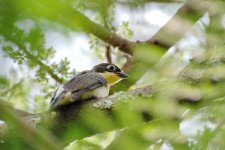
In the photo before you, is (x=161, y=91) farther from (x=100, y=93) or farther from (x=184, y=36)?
(x=100, y=93)

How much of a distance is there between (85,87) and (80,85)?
3 cm

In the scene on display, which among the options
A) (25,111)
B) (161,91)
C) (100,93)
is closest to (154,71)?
(161,91)

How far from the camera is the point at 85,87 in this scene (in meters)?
2.90

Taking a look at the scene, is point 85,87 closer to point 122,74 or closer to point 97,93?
point 97,93

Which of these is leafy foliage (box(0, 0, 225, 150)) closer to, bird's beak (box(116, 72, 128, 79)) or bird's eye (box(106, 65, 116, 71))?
bird's beak (box(116, 72, 128, 79))

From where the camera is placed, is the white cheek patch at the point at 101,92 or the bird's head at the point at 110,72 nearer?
the white cheek patch at the point at 101,92

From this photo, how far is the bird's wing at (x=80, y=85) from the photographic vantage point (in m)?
2.58

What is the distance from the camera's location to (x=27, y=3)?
502 millimetres

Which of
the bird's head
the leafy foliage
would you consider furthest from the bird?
the leafy foliage

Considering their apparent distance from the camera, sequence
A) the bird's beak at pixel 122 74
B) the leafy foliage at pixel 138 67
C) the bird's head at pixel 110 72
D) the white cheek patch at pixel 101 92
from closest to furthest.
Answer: the leafy foliage at pixel 138 67
the white cheek patch at pixel 101 92
the bird's beak at pixel 122 74
the bird's head at pixel 110 72

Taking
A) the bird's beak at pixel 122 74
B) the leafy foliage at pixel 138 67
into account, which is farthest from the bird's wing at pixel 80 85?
the leafy foliage at pixel 138 67

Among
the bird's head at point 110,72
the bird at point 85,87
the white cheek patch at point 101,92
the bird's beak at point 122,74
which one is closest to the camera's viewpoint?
the bird at point 85,87

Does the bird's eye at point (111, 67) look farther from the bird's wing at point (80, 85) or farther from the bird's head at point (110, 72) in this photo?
the bird's wing at point (80, 85)

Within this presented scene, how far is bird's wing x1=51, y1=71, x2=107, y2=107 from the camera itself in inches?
102
